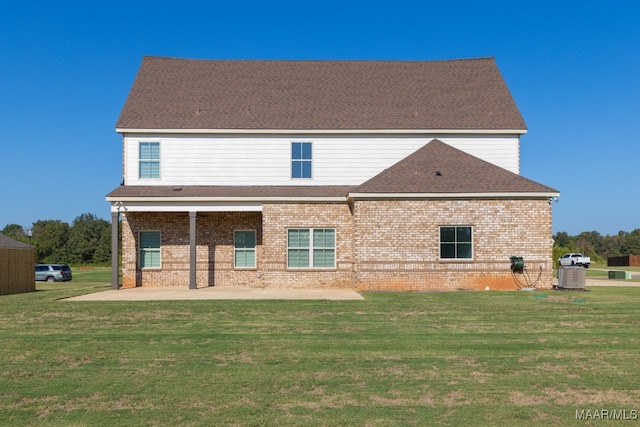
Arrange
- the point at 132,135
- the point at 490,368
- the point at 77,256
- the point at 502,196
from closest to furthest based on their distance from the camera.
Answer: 1. the point at 490,368
2. the point at 502,196
3. the point at 132,135
4. the point at 77,256

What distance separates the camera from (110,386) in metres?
8.52

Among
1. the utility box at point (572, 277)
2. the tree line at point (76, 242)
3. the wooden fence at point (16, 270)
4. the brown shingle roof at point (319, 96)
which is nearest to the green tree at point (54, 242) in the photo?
the tree line at point (76, 242)

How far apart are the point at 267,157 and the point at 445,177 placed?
25.2 feet

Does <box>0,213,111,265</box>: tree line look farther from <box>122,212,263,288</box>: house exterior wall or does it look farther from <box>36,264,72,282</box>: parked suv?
<box>122,212,263,288</box>: house exterior wall

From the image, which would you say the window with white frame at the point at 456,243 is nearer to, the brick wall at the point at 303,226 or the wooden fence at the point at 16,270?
the brick wall at the point at 303,226

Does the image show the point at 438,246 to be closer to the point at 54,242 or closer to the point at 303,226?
the point at 303,226

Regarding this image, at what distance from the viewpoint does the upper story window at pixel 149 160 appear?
1034 inches

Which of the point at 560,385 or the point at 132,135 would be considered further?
the point at 132,135

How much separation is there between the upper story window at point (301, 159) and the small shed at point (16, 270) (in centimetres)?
1228

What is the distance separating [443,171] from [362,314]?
10.5m

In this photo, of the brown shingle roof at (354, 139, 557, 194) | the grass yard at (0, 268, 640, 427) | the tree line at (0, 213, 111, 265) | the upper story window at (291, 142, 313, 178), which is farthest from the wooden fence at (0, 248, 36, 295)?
the tree line at (0, 213, 111, 265)

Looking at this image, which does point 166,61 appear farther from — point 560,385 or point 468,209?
point 560,385

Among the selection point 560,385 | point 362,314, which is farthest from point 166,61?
point 560,385

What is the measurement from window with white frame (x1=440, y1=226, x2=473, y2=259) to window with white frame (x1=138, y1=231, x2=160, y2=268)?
12.0 meters
